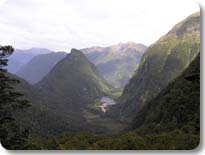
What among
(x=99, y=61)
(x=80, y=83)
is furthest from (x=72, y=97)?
(x=99, y=61)

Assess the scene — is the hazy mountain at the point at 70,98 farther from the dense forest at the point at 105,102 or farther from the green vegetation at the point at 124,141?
the green vegetation at the point at 124,141

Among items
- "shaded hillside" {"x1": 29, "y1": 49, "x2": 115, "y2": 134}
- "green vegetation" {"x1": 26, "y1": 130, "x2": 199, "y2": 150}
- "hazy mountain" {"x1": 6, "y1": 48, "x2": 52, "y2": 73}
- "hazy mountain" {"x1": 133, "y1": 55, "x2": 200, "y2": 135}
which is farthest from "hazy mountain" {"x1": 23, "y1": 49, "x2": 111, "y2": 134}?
"hazy mountain" {"x1": 133, "y1": 55, "x2": 200, "y2": 135}

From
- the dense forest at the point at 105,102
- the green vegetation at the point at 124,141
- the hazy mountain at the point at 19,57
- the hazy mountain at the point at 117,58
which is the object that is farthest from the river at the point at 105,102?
the hazy mountain at the point at 19,57

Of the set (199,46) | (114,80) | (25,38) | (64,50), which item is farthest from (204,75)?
(25,38)

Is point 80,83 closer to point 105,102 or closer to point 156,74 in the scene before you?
point 105,102

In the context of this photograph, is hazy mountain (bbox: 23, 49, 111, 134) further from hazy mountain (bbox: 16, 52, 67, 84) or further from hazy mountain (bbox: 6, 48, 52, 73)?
hazy mountain (bbox: 6, 48, 52, 73)

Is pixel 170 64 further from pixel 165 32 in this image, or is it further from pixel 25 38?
pixel 25 38

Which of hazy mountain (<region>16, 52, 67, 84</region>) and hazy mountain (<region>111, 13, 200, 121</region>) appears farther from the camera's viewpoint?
hazy mountain (<region>16, 52, 67, 84</region>)
